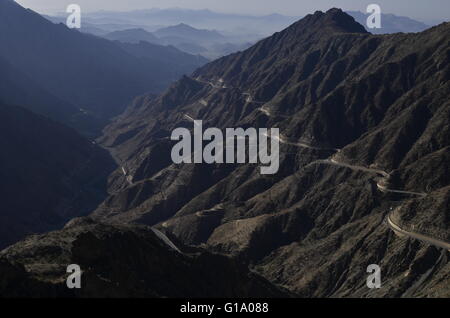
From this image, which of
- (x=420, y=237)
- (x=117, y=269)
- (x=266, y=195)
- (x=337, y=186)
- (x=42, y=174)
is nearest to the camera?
(x=117, y=269)

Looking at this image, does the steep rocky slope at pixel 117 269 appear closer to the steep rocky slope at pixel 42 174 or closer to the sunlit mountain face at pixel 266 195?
the sunlit mountain face at pixel 266 195

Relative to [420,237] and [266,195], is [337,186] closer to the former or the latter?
[266,195]

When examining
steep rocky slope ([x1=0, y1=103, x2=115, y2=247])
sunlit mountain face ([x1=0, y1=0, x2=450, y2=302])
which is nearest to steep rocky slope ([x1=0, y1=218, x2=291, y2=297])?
sunlit mountain face ([x1=0, y1=0, x2=450, y2=302])

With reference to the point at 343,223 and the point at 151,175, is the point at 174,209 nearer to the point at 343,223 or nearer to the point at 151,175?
the point at 151,175

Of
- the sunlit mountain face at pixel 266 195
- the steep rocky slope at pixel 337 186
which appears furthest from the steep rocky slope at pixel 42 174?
the steep rocky slope at pixel 337 186

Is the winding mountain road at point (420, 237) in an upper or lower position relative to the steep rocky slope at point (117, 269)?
lower

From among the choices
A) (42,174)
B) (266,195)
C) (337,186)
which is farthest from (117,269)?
(42,174)
